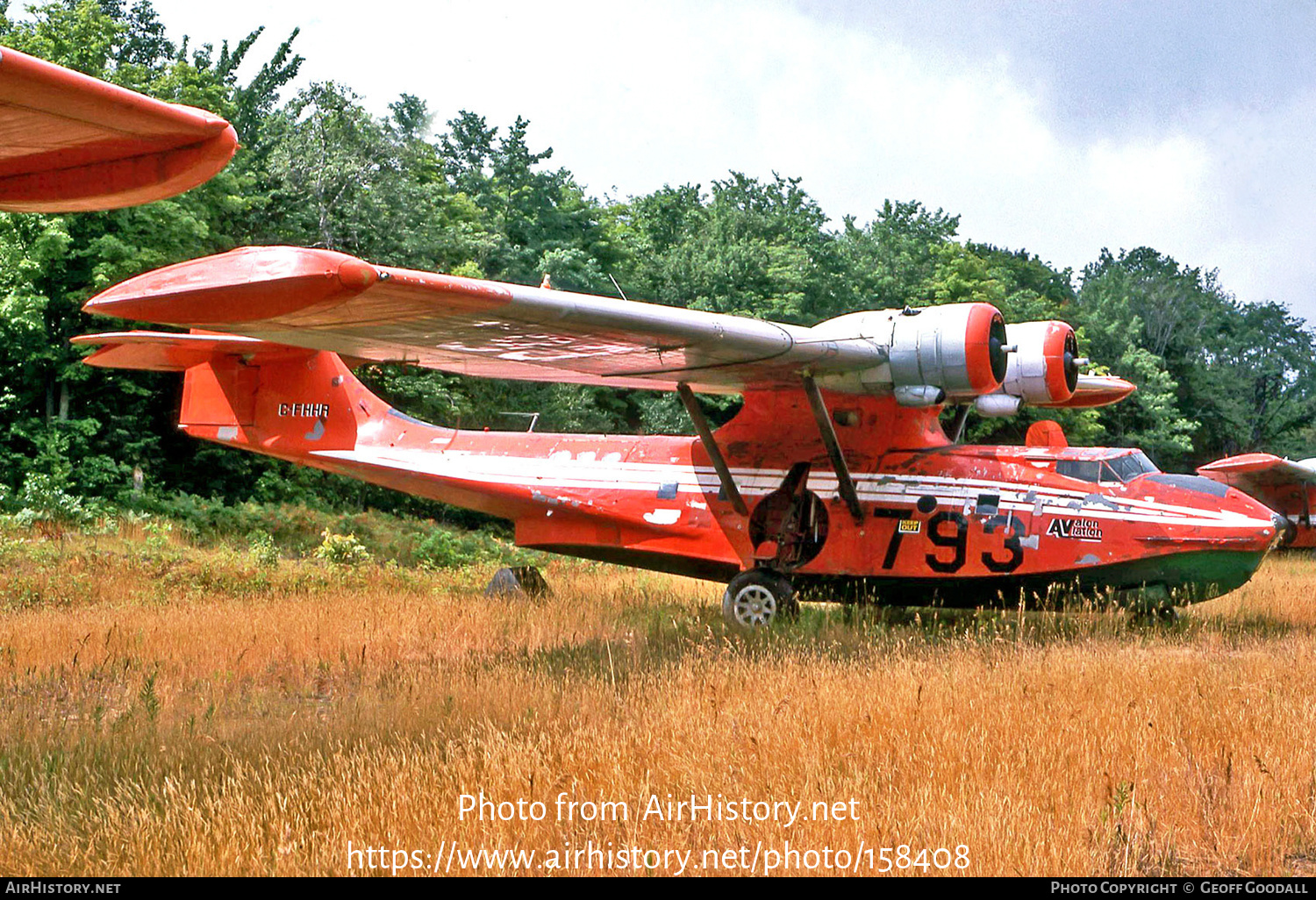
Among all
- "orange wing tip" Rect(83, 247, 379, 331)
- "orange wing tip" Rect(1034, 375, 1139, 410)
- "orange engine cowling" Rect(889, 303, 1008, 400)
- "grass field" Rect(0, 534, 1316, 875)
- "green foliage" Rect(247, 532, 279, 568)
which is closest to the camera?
"grass field" Rect(0, 534, 1316, 875)

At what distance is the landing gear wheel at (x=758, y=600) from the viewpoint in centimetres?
1114

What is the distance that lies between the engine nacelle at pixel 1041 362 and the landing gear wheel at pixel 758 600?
9.91 ft

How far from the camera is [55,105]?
3.74 meters

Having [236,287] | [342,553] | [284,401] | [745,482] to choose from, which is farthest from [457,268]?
[236,287]

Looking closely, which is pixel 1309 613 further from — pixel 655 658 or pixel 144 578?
pixel 144 578

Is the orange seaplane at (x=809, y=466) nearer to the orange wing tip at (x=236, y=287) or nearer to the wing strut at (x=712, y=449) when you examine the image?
the wing strut at (x=712, y=449)

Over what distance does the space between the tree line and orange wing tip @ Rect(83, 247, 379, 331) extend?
8083 mm

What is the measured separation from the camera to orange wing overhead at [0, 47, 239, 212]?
3662 mm

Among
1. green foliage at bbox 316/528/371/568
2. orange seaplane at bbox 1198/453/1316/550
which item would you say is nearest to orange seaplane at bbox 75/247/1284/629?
green foliage at bbox 316/528/371/568

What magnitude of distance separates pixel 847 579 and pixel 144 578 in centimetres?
945

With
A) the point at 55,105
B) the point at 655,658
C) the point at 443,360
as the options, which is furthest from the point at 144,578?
the point at 55,105

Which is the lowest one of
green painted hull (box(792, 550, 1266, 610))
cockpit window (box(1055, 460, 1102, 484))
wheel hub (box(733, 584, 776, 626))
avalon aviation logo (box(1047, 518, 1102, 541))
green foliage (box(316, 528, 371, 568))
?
green foliage (box(316, 528, 371, 568))

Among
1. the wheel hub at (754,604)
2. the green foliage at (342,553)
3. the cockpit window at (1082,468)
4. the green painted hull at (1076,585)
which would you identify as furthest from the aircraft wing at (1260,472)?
the green foliage at (342,553)

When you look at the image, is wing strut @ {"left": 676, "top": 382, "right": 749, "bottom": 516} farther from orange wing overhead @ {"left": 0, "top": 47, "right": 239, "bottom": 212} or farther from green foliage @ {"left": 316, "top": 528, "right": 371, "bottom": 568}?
green foliage @ {"left": 316, "top": 528, "right": 371, "bottom": 568}
